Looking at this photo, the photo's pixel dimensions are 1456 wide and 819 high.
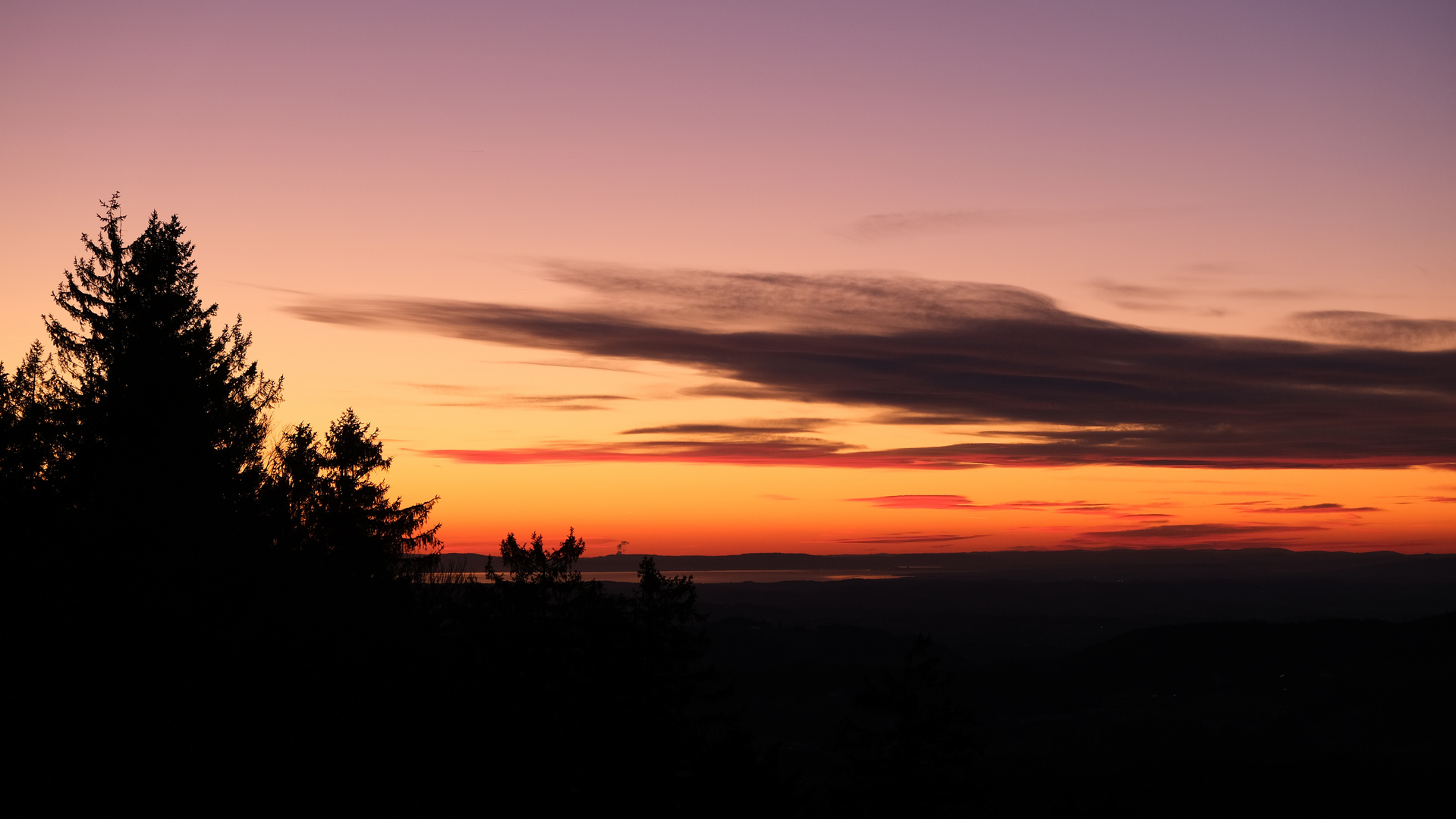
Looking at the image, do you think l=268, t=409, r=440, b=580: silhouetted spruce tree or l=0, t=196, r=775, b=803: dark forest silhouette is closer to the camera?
l=0, t=196, r=775, b=803: dark forest silhouette

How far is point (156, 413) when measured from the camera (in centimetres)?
2995

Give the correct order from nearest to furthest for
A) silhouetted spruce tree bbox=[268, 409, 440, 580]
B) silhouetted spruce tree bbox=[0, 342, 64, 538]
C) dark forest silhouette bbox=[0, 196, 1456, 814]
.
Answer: dark forest silhouette bbox=[0, 196, 1456, 814], silhouetted spruce tree bbox=[0, 342, 64, 538], silhouetted spruce tree bbox=[268, 409, 440, 580]

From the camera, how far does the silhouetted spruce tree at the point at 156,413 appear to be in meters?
24.2

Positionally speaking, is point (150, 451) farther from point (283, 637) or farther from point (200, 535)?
point (283, 637)

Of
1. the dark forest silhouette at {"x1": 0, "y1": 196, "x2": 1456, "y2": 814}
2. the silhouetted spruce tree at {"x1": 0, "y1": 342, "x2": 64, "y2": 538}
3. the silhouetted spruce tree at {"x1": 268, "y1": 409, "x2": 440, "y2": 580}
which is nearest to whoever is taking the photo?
the dark forest silhouette at {"x1": 0, "y1": 196, "x2": 1456, "y2": 814}

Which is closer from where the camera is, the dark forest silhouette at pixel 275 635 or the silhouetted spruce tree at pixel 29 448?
the dark forest silhouette at pixel 275 635

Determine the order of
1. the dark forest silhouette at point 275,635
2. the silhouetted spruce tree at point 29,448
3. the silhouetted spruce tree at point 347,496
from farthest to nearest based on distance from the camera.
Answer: the silhouetted spruce tree at point 347,496, the silhouetted spruce tree at point 29,448, the dark forest silhouette at point 275,635

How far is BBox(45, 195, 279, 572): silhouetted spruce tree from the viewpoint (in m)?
24.2

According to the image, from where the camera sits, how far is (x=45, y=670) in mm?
17203

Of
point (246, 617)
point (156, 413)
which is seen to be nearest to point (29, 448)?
point (156, 413)

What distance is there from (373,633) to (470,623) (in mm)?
6658

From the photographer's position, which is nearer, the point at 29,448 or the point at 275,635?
the point at 275,635

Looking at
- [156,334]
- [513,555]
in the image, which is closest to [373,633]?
[513,555]

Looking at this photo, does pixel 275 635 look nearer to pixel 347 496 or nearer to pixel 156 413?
pixel 156 413
